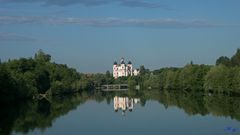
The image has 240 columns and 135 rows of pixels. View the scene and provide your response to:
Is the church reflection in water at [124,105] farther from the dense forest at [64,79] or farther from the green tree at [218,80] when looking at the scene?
the green tree at [218,80]

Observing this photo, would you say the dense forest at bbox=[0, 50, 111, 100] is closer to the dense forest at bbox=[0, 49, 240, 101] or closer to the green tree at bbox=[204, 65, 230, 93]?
the dense forest at bbox=[0, 49, 240, 101]

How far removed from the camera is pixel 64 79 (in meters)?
106

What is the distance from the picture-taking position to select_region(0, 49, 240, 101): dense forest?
72.4 m

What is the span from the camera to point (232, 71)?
80500 mm

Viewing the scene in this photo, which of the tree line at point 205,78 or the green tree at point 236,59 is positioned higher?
the green tree at point 236,59

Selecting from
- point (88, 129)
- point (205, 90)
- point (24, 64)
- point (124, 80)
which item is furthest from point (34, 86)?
point (124, 80)

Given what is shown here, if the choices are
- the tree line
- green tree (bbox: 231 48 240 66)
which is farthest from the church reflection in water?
green tree (bbox: 231 48 240 66)

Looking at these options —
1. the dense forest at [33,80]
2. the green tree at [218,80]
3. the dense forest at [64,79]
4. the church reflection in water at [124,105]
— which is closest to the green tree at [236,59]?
the dense forest at [64,79]

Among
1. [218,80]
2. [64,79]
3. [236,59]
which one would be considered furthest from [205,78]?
[64,79]

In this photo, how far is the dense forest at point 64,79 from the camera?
72438 mm

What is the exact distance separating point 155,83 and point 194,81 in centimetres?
3177

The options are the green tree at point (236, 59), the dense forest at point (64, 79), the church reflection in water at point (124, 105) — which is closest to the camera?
the church reflection in water at point (124, 105)

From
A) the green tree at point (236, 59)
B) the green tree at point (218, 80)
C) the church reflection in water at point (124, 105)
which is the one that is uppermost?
the green tree at point (236, 59)

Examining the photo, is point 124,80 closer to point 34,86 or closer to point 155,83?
point 155,83
